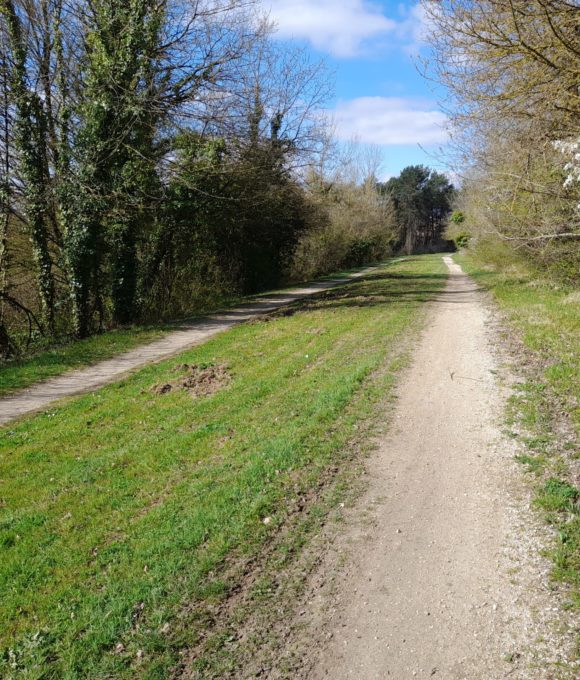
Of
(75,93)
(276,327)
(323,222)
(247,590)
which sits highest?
(75,93)

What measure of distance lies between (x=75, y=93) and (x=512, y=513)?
646 inches

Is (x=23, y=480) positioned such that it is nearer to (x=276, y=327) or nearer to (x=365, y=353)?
(x=365, y=353)

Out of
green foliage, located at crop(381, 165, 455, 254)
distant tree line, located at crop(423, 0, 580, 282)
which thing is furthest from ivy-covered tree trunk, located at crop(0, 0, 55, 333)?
green foliage, located at crop(381, 165, 455, 254)

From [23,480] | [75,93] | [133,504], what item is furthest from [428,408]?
[75,93]

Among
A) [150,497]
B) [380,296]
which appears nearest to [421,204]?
[380,296]

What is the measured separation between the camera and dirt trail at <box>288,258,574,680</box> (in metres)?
2.95

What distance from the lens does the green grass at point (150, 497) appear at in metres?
3.32

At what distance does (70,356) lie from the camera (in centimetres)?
1169

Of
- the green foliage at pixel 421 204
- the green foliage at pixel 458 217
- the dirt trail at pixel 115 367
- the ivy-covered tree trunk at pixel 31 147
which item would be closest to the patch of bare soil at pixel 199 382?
the dirt trail at pixel 115 367

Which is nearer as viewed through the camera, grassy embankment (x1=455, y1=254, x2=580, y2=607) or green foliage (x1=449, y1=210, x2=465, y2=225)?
grassy embankment (x1=455, y1=254, x2=580, y2=607)

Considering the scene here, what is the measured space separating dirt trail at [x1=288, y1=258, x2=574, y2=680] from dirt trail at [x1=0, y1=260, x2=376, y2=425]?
5.98 m

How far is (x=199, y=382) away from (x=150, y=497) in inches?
155

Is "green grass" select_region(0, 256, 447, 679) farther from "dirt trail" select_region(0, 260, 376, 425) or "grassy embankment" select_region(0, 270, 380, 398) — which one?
"grassy embankment" select_region(0, 270, 380, 398)

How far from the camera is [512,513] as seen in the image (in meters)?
4.32
